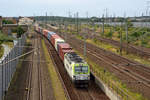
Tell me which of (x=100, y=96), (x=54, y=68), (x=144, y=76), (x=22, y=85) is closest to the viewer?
(x=100, y=96)

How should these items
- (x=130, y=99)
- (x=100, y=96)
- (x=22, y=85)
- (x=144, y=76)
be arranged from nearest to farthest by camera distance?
(x=130, y=99), (x=100, y=96), (x=22, y=85), (x=144, y=76)

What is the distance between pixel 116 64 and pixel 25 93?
16.5 m

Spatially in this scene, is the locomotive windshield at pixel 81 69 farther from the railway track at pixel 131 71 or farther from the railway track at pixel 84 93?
the railway track at pixel 131 71

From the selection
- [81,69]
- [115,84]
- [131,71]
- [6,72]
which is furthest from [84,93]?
[131,71]

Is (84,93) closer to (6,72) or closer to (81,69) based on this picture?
(81,69)

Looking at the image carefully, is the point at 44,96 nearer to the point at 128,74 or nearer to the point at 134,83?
the point at 134,83

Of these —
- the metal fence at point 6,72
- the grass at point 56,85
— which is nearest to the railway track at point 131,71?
the grass at point 56,85

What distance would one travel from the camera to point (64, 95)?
20141 millimetres

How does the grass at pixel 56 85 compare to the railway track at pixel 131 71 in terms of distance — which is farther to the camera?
the railway track at pixel 131 71

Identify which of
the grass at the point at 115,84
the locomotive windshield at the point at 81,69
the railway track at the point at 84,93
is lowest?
the railway track at the point at 84,93

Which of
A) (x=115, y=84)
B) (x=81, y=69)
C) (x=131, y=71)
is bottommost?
(x=115, y=84)

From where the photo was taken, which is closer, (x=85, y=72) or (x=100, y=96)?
(x=100, y=96)

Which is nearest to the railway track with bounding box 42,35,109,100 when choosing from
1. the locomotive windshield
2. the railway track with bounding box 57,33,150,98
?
the locomotive windshield

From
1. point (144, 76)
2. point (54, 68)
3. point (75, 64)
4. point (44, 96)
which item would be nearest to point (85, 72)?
point (75, 64)
